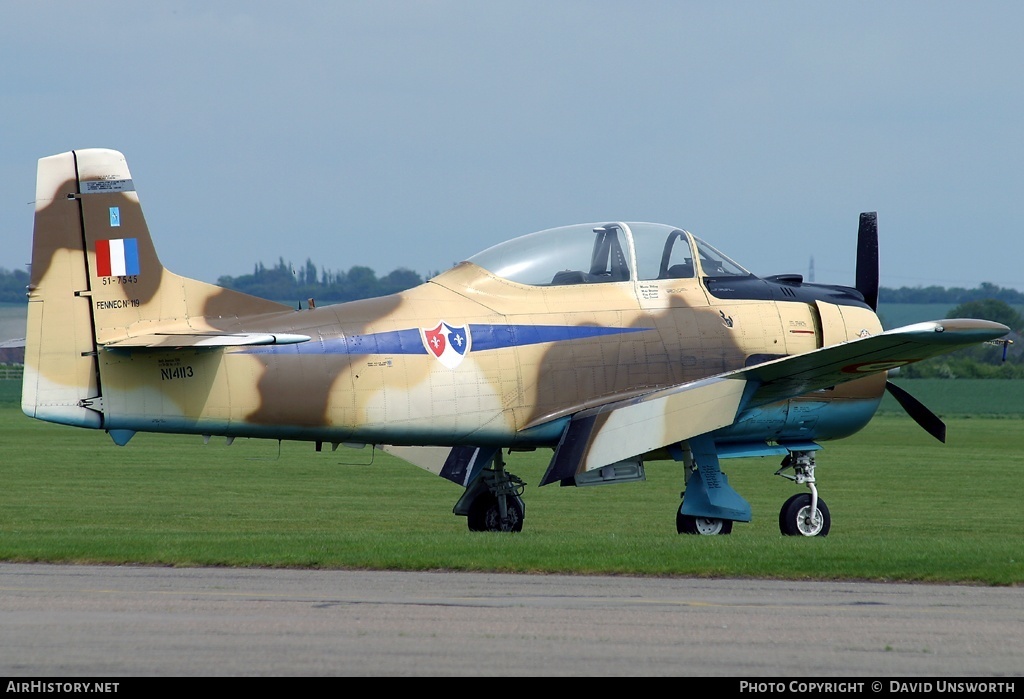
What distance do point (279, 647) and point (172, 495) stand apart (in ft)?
59.0

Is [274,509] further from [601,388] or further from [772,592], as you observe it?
[772,592]

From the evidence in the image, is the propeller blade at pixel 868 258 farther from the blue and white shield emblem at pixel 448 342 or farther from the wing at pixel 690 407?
the blue and white shield emblem at pixel 448 342

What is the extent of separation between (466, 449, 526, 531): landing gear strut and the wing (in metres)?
1.71

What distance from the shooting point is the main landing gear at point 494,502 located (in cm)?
1742

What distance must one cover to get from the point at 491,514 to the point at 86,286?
5.53 meters

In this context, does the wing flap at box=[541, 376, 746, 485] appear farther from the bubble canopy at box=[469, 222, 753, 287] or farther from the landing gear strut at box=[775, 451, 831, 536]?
the landing gear strut at box=[775, 451, 831, 536]

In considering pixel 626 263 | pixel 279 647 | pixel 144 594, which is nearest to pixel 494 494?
pixel 626 263

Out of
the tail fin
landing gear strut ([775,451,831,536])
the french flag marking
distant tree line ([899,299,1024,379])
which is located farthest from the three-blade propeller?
distant tree line ([899,299,1024,379])

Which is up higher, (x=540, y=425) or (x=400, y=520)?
(x=540, y=425)

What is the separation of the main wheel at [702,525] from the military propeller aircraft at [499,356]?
24mm

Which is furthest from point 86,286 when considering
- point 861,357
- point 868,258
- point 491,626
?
point 868,258

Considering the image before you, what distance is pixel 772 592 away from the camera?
36.7 feet

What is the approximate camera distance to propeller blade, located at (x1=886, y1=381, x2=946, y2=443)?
17.6 metres

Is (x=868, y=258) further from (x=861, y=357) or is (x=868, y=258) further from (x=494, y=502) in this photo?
(x=494, y=502)
